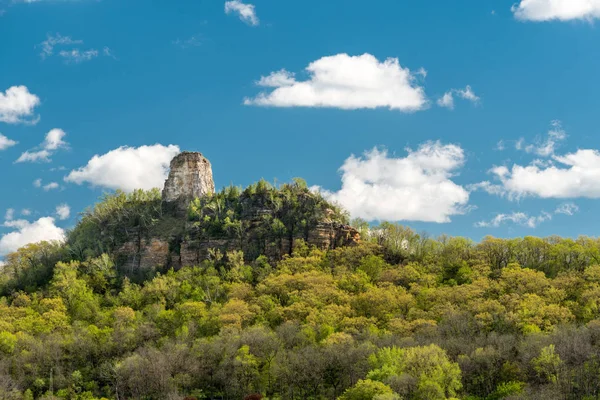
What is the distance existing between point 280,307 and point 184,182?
53125 millimetres

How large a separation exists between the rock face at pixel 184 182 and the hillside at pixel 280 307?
36cm

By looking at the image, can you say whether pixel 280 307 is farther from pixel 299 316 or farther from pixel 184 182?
pixel 184 182

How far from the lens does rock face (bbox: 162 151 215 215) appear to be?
137m

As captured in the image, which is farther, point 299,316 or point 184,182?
point 184,182

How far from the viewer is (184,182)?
138375 millimetres

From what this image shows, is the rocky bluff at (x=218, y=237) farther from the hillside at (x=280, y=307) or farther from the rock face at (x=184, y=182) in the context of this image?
the rock face at (x=184, y=182)

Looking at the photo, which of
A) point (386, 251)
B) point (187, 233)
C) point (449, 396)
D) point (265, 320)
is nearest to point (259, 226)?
point (187, 233)

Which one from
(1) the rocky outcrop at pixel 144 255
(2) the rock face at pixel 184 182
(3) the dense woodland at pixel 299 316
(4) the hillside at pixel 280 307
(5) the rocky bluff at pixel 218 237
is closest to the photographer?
(3) the dense woodland at pixel 299 316

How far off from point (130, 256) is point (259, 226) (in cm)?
2757

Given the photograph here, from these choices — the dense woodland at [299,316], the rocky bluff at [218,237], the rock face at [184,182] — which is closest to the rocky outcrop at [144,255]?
the rocky bluff at [218,237]

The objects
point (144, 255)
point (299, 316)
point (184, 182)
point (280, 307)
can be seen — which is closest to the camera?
point (299, 316)

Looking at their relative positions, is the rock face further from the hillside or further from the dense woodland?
the dense woodland

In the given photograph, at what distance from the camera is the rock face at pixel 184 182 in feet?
449

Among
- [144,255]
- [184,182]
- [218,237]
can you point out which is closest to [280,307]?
[218,237]
